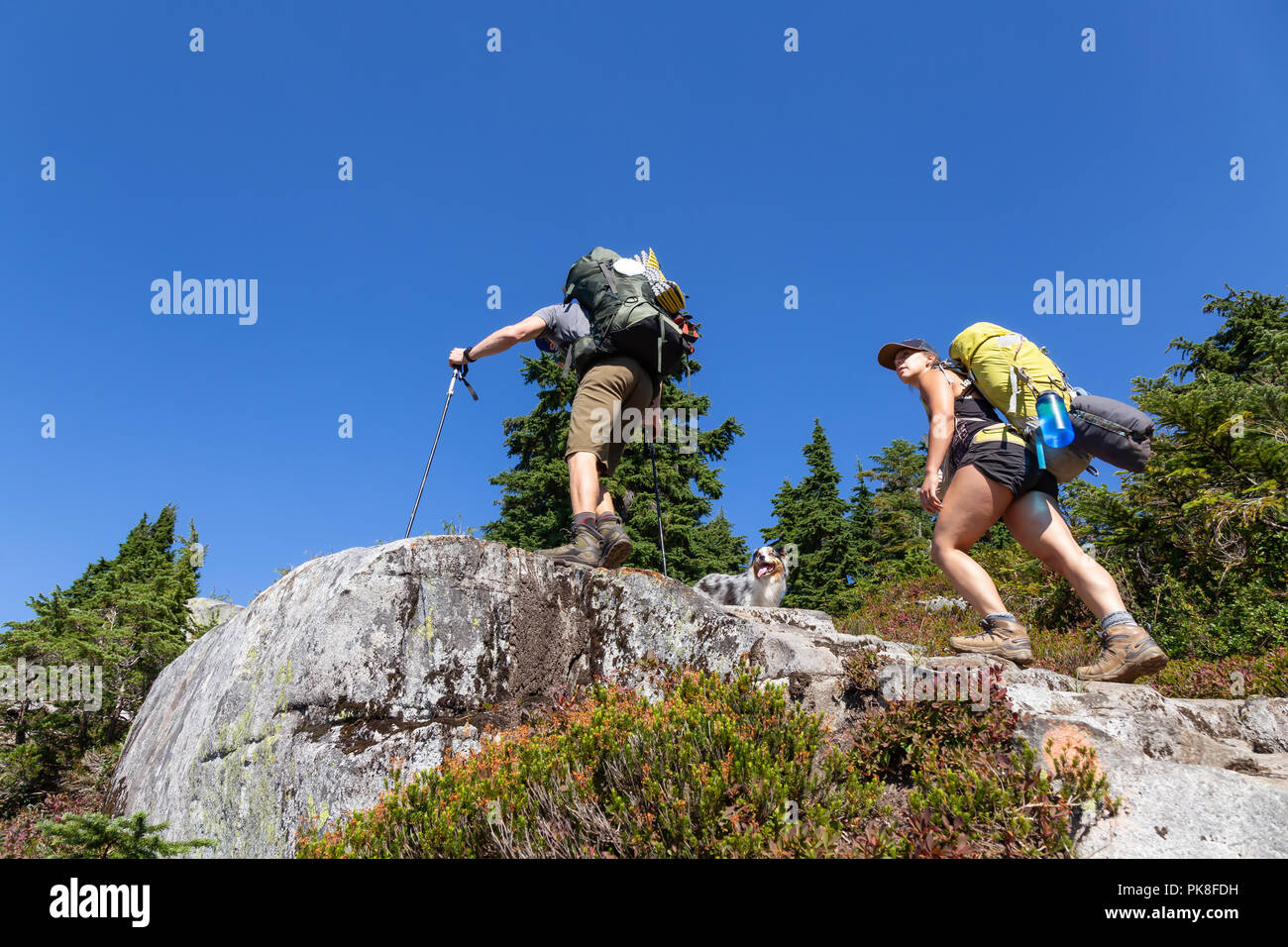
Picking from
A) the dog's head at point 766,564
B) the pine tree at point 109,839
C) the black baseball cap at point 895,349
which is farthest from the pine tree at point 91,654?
the black baseball cap at point 895,349

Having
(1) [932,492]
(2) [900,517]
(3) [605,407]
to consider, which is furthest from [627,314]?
(2) [900,517]

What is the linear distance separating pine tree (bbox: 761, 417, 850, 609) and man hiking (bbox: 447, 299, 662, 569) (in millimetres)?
15479

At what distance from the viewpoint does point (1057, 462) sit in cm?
417

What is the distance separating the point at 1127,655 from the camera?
373 centimetres

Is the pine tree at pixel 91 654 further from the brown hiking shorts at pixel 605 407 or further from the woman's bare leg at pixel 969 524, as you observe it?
the woman's bare leg at pixel 969 524

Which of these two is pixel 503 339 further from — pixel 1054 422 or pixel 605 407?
pixel 1054 422

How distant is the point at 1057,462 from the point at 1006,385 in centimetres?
55

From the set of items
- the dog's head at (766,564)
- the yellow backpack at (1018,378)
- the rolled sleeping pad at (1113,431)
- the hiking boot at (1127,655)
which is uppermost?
the yellow backpack at (1018,378)

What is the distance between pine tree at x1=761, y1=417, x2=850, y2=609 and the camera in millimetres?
20641

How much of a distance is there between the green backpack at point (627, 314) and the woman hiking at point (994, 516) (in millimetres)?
1816

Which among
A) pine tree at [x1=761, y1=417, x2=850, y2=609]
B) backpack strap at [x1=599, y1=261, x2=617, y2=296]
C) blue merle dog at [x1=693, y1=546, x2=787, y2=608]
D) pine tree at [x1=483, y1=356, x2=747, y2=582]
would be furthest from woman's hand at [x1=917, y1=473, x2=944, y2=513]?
pine tree at [x1=761, y1=417, x2=850, y2=609]

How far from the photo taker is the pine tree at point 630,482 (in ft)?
56.4

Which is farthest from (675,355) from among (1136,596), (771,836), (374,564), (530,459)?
(530,459)
